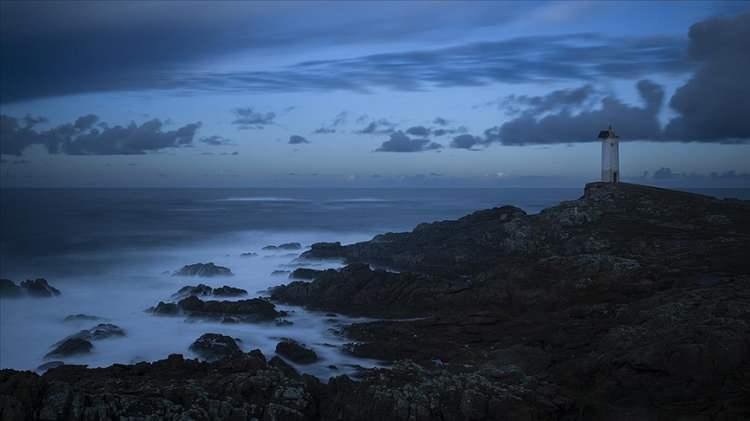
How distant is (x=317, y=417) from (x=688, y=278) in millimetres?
10951

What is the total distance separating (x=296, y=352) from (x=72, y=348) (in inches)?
256

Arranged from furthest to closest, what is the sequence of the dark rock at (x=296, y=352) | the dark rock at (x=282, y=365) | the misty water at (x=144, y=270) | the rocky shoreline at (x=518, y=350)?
the misty water at (x=144, y=270), the dark rock at (x=296, y=352), the dark rock at (x=282, y=365), the rocky shoreline at (x=518, y=350)

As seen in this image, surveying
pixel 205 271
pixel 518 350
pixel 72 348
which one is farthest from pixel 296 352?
pixel 205 271

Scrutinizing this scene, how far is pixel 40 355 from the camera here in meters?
17.6

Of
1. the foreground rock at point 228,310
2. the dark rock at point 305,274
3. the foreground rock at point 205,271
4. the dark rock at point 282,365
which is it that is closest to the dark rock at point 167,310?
the foreground rock at point 228,310

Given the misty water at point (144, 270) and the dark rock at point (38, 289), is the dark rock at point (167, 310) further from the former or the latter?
the dark rock at point (38, 289)

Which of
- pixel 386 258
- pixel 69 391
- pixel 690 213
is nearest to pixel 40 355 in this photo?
pixel 69 391

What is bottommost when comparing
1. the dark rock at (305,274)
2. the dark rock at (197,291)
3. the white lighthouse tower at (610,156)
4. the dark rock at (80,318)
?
the dark rock at (80,318)

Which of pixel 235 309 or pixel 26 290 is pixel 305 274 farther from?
pixel 26 290

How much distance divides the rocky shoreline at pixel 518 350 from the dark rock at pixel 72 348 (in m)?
3.38

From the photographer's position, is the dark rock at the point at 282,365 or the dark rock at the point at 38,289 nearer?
the dark rock at the point at 282,365

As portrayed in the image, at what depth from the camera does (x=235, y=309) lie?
1966cm

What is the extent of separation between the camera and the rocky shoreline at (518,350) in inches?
409

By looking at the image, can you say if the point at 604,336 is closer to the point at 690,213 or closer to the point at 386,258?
the point at 690,213
